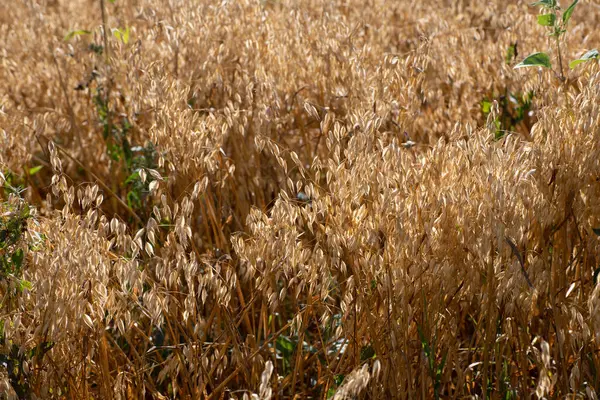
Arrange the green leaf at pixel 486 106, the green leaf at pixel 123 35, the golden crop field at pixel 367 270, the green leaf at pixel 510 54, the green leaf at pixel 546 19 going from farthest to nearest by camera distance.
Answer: the green leaf at pixel 510 54 < the green leaf at pixel 486 106 < the green leaf at pixel 123 35 < the green leaf at pixel 546 19 < the golden crop field at pixel 367 270

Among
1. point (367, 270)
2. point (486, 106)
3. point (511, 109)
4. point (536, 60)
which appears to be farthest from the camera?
point (511, 109)

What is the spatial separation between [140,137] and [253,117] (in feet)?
2.32

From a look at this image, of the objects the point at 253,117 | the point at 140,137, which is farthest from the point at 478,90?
the point at 140,137

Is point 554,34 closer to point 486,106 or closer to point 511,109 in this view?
Answer: point 486,106

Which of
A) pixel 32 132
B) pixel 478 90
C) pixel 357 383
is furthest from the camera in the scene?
pixel 478 90

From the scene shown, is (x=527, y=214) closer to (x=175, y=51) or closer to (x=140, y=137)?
(x=175, y=51)

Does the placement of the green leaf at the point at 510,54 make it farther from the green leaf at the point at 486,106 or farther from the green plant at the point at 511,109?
the green leaf at the point at 486,106

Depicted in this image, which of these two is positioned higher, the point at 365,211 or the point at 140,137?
the point at 365,211

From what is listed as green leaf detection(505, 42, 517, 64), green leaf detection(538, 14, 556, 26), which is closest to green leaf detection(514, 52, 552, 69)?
green leaf detection(538, 14, 556, 26)

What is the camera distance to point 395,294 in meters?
1.37

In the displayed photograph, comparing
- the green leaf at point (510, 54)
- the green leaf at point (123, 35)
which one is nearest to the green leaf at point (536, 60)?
the green leaf at point (510, 54)

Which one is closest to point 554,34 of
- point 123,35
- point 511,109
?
point 511,109

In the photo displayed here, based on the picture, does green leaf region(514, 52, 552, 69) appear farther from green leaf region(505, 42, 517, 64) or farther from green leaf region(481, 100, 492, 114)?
green leaf region(505, 42, 517, 64)

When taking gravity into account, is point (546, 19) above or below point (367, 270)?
A: above
